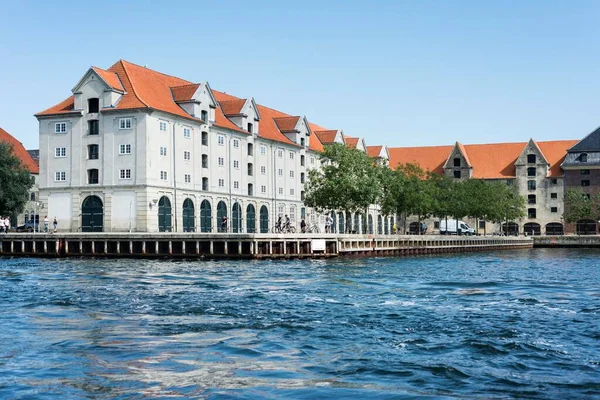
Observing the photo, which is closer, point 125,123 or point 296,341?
point 296,341

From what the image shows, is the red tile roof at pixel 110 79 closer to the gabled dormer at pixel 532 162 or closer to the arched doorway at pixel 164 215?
the arched doorway at pixel 164 215

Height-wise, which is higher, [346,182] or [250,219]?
[346,182]

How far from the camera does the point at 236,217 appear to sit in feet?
324

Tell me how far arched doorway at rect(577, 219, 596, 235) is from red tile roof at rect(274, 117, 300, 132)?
66.1 m

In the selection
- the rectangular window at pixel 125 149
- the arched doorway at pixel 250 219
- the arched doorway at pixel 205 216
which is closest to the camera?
the rectangular window at pixel 125 149

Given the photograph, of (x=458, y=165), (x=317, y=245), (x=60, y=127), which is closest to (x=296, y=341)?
(x=317, y=245)

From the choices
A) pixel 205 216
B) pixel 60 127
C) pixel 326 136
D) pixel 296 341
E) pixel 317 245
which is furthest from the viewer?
pixel 326 136

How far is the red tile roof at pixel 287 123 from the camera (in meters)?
118

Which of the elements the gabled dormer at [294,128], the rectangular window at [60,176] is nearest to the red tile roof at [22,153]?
the gabled dormer at [294,128]

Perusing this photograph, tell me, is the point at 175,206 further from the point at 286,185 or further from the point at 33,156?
the point at 33,156

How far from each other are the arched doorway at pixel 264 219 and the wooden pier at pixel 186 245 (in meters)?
26.3

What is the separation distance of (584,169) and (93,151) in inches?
4058

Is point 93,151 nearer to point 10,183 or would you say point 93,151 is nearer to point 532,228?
point 10,183

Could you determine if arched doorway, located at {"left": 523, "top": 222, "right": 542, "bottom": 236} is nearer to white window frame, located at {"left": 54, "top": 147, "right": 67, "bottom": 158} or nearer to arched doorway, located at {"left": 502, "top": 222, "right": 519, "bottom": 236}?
arched doorway, located at {"left": 502, "top": 222, "right": 519, "bottom": 236}
